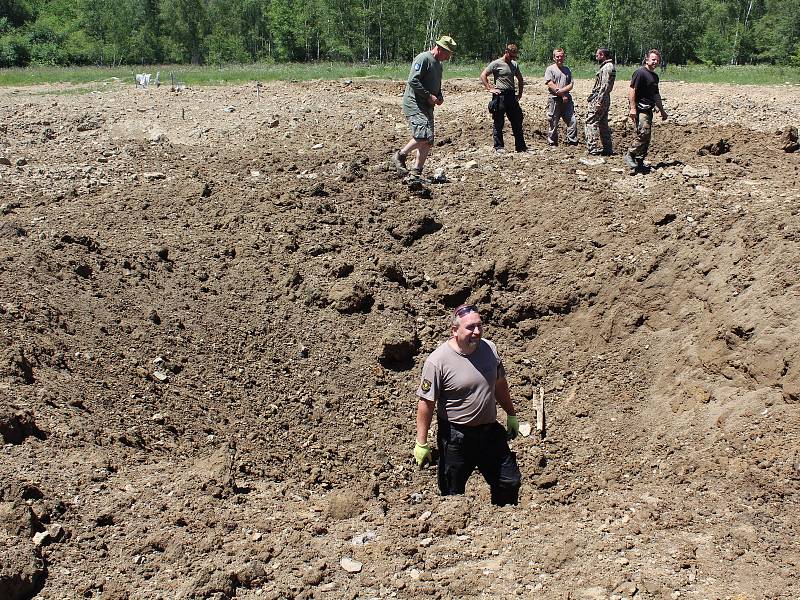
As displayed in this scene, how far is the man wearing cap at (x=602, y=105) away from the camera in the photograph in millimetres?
9781

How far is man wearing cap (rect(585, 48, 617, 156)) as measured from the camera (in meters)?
9.78

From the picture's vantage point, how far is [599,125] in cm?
1002

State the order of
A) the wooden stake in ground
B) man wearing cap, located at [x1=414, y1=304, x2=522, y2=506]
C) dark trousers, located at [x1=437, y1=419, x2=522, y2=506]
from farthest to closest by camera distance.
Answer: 1. the wooden stake in ground
2. dark trousers, located at [x1=437, y1=419, x2=522, y2=506]
3. man wearing cap, located at [x1=414, y1=304, x2=522, y2=506]

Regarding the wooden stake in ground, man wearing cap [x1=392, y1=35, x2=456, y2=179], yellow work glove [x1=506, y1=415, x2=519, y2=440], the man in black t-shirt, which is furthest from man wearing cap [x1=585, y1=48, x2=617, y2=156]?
yellow work glove [x1=506, y1=415, x2=519, y2=440]

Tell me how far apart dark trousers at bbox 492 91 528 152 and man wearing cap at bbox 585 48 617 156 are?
90 cm

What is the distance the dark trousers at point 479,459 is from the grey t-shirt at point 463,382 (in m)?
0.12

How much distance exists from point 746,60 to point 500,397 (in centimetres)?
5487

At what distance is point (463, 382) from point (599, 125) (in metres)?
6.35

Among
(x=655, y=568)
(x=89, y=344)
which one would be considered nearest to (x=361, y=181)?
(x=89, y=344)

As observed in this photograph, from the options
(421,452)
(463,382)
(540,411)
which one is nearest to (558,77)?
(540,411)

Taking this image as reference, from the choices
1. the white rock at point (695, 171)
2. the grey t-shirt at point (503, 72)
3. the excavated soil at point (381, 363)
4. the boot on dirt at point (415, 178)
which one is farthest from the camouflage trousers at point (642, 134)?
the boot on dirt at point (415, 178)

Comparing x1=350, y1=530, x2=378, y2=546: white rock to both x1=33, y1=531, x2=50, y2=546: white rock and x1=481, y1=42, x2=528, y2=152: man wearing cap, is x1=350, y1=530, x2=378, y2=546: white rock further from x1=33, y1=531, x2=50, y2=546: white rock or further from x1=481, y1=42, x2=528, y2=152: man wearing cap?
x1=481, y1=42, x2=528, y2=152: man wearing cap

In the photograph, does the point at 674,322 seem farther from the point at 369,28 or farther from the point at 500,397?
the point at 369,28

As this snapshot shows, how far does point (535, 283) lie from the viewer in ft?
24.5
